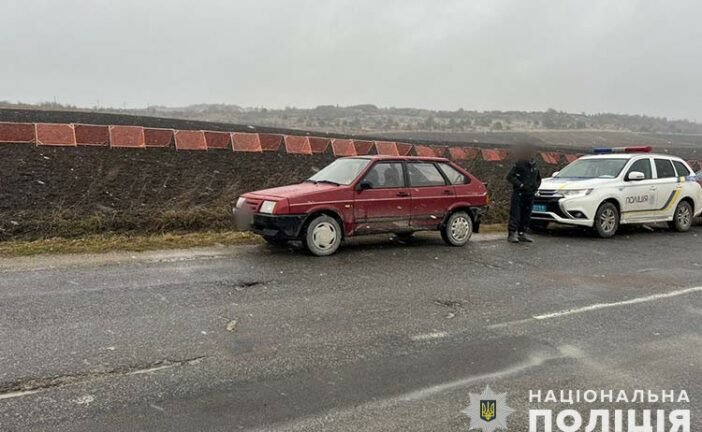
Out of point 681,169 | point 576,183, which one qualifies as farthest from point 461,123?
point 576,183

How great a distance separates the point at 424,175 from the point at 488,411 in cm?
645

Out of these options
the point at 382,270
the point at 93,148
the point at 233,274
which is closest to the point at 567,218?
the point at 382,270

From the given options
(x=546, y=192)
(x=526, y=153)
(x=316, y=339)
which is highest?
(x=526, y=153)

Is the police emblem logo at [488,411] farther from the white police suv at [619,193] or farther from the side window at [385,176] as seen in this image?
the white police suv at [619,193]

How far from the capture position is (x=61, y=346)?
4688mm

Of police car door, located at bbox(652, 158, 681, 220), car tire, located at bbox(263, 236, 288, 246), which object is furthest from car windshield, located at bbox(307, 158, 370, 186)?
police car door, located at bbox(652, 158, 681, 220)

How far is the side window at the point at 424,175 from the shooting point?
982 cm

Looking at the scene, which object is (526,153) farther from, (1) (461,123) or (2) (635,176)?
(1) (461,123)

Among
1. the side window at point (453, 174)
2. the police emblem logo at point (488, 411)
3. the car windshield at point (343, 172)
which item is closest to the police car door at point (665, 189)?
the side window at point (453, 174)

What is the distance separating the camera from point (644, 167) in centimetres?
1273

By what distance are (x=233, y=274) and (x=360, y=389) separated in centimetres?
375

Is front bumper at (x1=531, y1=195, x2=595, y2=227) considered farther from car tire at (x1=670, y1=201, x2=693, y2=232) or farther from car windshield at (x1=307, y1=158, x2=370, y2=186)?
car windshield at (x1=307, y1=158, x2=370, y2=186)

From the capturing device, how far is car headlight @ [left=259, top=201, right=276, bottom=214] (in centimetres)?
852

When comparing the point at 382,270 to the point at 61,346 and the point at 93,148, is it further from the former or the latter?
the point at 93,148
